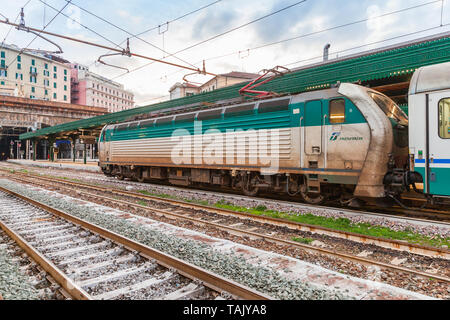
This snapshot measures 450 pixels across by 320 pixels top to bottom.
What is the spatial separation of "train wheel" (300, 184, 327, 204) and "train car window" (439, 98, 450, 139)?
12.5 ft

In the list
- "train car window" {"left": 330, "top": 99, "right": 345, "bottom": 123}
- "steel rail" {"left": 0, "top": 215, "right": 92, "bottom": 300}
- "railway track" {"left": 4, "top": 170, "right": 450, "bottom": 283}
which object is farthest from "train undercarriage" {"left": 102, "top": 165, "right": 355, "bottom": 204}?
"steel rail" {"left": 0, "top": 215, "right": 92, "bottom": 300}

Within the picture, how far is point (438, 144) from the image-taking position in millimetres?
7051

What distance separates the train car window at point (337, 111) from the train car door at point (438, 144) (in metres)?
2.07

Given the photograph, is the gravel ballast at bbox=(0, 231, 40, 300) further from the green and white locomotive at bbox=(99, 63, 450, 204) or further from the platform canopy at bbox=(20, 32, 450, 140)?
the platform canopy at bbox=(20, 32, 450, 140)

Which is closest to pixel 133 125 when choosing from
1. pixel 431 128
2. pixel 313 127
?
pixel 313 127

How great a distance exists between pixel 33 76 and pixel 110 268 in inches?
3424

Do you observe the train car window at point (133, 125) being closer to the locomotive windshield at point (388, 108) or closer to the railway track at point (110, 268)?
the railway track at point (110, 268)

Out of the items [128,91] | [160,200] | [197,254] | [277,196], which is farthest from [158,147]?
[128,91]

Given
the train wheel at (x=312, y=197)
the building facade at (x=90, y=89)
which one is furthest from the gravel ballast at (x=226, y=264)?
the building facade at (x=90, y=89)

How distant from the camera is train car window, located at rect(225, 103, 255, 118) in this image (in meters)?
11.1

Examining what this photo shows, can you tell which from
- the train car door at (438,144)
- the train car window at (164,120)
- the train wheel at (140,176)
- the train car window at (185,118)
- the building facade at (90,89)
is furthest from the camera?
the building facade at (90,89)

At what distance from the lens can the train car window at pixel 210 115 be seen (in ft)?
40.3

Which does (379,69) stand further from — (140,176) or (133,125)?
(140,176)
